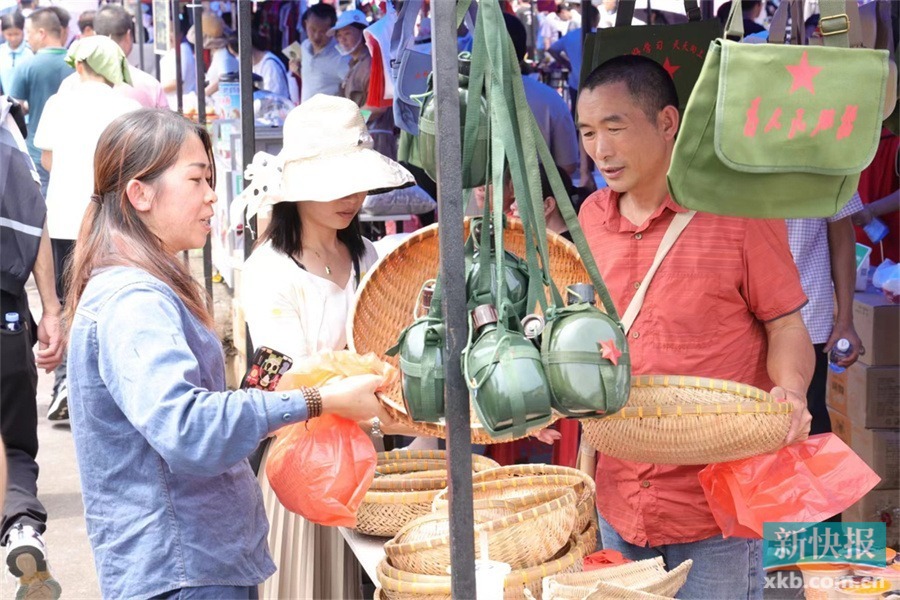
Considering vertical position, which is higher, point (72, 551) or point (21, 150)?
point (21, 150)

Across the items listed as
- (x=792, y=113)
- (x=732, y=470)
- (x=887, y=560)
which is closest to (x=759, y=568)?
(x=732, y=470)

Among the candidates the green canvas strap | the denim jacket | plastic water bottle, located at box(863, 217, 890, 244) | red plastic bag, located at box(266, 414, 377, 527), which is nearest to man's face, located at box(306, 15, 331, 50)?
plastic water bottle, located at box(863, 217, 890, 244)

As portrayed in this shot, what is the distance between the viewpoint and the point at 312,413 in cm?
202

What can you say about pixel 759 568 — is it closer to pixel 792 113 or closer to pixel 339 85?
pixel 792 113

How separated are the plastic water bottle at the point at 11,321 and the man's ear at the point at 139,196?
236 centimetres

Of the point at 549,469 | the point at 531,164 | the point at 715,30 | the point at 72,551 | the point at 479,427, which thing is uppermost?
the point at 715,30

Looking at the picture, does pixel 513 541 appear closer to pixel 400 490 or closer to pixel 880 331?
pixel 400 490

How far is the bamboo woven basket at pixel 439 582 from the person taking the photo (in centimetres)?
216

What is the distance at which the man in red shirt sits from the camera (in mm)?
2473

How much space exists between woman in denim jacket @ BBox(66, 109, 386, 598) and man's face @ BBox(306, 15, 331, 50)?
652 centimetres

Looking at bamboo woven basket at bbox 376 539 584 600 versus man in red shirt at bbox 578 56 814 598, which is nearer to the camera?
bamboo woven basket at bbox 376 539 584 600

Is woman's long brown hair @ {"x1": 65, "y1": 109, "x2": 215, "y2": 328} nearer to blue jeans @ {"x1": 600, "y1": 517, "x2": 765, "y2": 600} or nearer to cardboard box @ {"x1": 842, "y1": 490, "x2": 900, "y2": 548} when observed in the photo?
blue jeans @ {"x1": 600, "y1": 517, "x2": 765, "y2": 600}

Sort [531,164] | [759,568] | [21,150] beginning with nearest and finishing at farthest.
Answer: [531,164]
[759,568]
[21,150]

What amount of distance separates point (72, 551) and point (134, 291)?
315cm
